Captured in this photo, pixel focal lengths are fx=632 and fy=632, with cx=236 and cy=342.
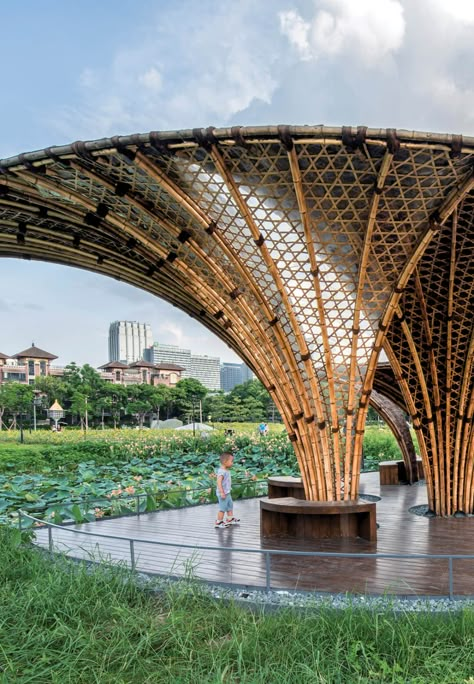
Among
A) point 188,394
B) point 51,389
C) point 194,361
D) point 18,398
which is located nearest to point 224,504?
point 18,398

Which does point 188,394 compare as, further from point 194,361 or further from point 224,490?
point 194,361

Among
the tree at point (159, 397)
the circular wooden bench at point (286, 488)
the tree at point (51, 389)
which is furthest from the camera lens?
the tree at point (159, 397)

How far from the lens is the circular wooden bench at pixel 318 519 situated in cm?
805

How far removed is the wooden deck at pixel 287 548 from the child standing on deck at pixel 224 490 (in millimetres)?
195

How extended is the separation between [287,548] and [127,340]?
184 m

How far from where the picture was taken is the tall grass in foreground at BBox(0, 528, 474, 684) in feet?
14.1

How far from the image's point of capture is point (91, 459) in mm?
22109

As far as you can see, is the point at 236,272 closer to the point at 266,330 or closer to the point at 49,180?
the point at 266,330

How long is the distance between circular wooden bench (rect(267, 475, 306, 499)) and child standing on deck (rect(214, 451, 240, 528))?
171 centimetres

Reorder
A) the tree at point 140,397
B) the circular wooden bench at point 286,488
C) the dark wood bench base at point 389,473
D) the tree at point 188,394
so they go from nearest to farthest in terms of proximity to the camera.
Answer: the circular wooden bench at point 286,488 < the dark wood bench base at point 389,473 < the tree at point 140,397 < the tree at point 188,394

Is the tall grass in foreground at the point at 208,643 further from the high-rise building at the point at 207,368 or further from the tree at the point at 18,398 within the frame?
the high-rise building at the point at 207,368

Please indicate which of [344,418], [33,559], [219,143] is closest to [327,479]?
[344,418]

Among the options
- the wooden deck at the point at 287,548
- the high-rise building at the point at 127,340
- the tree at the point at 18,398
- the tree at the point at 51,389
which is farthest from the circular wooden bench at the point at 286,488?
the high-rise building at the point at 127,340

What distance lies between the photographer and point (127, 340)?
18875 cm
